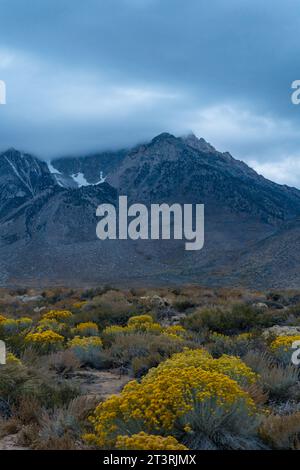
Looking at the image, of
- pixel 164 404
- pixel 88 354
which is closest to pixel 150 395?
pixel 164 404

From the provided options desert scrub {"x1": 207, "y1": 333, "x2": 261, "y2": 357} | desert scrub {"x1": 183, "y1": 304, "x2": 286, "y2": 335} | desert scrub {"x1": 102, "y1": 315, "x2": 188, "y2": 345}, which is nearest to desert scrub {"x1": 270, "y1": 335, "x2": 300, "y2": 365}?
desert scrub {"x1": 207, "y1": 333, "x2": 261, "y2": 357}

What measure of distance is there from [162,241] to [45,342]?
8618cm

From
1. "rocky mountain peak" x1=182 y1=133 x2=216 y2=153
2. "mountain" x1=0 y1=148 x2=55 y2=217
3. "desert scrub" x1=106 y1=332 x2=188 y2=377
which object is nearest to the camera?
"desert scrub" x1=106 y1=332 x2=188 y2=377

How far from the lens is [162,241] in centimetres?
9744

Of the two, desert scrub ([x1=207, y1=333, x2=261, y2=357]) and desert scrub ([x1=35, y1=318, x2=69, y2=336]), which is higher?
desert scrub ([x1=207, y1=333, x2=261, y2=357])

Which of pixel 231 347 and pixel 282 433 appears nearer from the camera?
pixel 282 433

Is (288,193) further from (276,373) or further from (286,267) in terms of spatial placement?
(276,373)

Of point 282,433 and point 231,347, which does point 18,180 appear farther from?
point 282,433

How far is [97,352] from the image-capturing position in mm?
11531

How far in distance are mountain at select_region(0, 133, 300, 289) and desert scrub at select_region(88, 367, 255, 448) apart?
45875 mm

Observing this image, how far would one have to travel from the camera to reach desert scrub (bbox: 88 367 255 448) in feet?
18.0

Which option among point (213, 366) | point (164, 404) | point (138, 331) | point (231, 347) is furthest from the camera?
point (138, 331)

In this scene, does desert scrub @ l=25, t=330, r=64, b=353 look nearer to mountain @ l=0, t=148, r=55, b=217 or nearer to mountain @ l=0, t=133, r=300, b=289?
mountain @ l=0, t=133, r=300, b=289

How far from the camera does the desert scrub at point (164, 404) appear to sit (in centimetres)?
549
